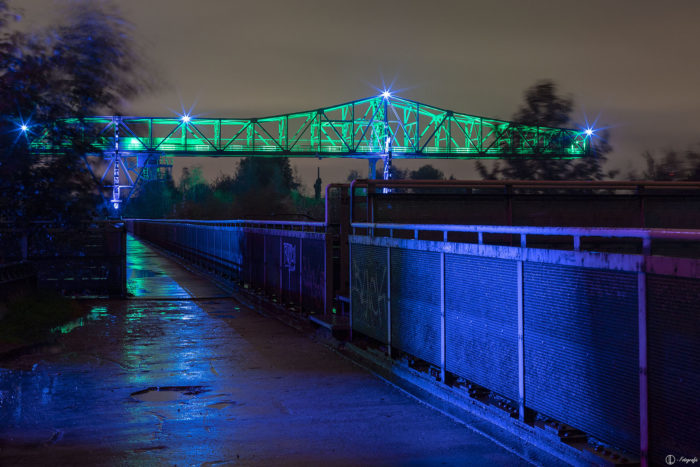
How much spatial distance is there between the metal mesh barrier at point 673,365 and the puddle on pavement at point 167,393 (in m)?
5.27

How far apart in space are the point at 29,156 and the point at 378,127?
4623 inches

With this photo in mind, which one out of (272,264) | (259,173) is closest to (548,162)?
(272,264)

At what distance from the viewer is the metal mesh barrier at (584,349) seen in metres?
5.20

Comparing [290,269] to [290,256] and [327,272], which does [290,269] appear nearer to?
[290,256]

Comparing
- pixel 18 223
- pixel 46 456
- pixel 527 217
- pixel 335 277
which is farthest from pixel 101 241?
pixel 46 456

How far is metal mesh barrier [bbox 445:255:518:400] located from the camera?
6797mm

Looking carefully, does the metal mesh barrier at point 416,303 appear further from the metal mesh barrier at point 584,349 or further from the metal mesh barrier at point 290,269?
the metal mesh barrier at point 290,269

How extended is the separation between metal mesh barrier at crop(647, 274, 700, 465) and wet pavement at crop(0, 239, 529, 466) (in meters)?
1.45

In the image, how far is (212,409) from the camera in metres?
7.89

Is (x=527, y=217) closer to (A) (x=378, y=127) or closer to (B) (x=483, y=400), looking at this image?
(B) (x=483, y=400)

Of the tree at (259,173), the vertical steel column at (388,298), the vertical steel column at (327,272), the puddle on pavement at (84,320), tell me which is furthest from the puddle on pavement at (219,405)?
the tree at (259,173)

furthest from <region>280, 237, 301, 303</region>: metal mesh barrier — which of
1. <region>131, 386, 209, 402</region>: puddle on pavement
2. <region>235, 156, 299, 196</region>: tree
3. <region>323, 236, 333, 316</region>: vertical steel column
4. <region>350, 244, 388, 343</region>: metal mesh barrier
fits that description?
<region>235, 156, 299, 196</region>: tree

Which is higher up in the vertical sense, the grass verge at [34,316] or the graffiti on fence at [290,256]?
the graffiti on fence at [290,256]

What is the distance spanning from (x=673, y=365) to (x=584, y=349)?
38.4 inches
